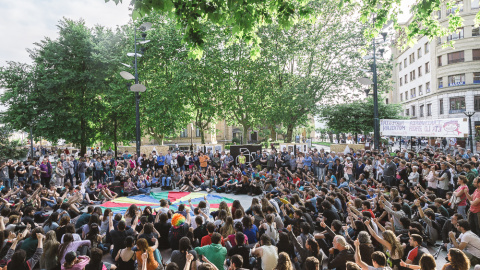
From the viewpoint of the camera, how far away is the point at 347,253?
5461 millimetres

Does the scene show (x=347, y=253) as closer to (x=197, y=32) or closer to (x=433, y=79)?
(x=197, y=32)

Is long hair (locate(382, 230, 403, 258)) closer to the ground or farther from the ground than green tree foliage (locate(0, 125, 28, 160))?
closer to the ground

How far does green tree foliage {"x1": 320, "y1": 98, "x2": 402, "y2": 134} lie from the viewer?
30.0m

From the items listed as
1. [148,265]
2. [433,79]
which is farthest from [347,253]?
[433,79]

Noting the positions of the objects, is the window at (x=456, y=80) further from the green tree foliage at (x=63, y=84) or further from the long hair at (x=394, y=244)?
the long hair at (x=394, y=244)

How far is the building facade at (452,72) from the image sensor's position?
3925cm

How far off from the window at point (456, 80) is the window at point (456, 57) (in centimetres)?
208

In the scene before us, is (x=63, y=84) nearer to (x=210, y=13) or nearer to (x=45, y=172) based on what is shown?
(x=45, y=172)

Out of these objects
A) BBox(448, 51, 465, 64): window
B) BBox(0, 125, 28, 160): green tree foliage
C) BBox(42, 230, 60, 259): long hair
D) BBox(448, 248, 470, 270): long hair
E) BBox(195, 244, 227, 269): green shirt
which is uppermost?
BBox(448, 51, 465, 64): window

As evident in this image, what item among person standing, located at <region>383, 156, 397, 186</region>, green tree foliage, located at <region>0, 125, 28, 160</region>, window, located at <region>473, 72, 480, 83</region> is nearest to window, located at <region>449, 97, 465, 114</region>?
window, located at <region>473, 72, 480, 83</region>

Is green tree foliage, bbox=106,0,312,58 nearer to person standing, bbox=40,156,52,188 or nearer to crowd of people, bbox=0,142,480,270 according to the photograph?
crowd of people, bbox=0,142,480,270

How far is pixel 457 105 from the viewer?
40.8 metres

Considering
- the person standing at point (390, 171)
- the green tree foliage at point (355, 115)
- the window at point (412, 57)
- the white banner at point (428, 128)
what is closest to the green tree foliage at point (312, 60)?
the green tree foliage at point (355, 115)

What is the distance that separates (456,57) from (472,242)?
45.3 metres
